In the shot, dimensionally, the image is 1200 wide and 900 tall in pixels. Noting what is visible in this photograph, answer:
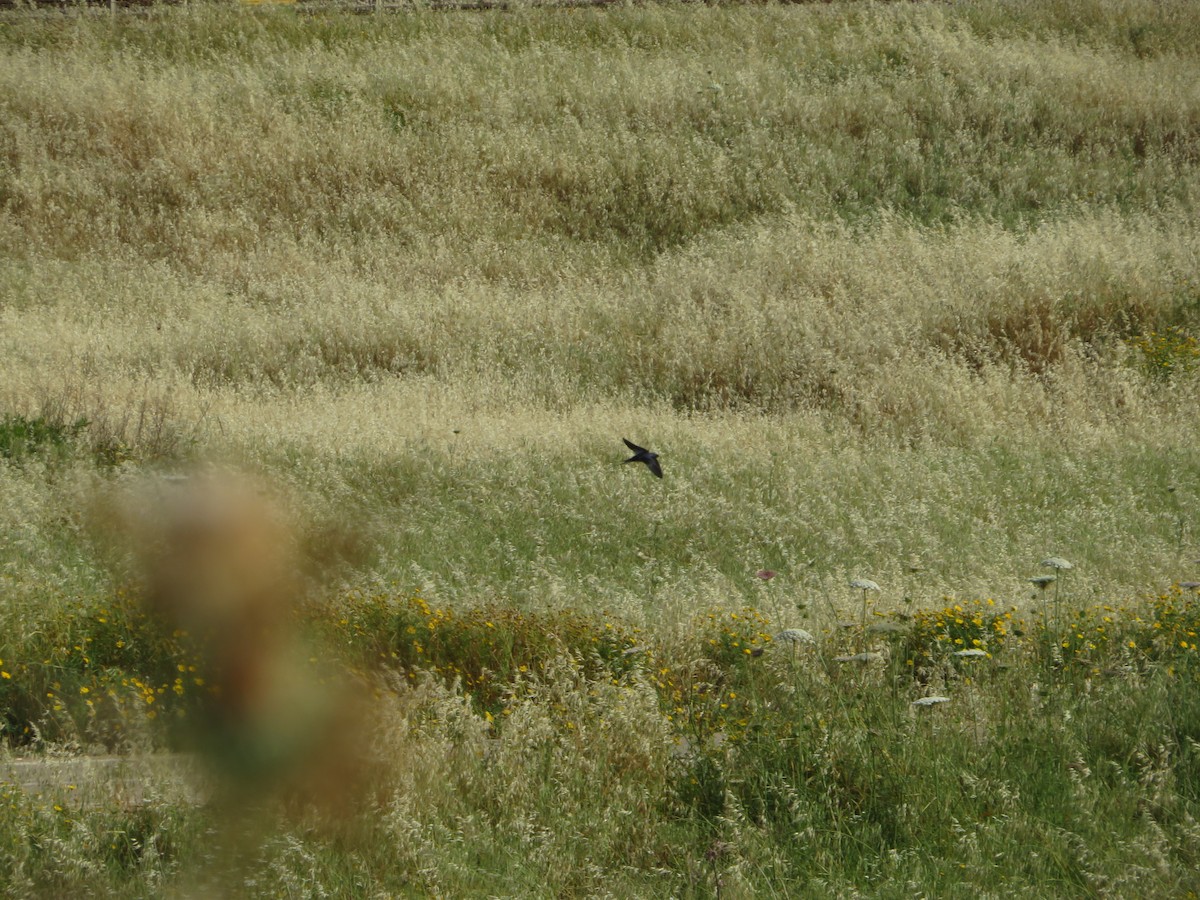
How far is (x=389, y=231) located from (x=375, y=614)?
11957 mm

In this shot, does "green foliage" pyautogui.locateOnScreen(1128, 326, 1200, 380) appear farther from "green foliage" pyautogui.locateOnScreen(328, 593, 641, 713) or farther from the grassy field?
"green foliage" pyautogui.locateOnScreen(328, 593, 641, 713)

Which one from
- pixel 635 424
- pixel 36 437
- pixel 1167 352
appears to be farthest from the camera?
pixel 1167 352

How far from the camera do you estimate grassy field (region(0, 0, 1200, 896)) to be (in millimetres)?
4328

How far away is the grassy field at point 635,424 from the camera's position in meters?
4.33

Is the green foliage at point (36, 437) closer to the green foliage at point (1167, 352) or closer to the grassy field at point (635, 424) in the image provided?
the grassy field at point (635, 424)

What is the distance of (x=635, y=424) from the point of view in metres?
11.1

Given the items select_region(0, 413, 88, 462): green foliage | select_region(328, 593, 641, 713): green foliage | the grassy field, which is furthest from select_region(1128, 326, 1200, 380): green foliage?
select_region(0, 413, 88, 462): green foliage

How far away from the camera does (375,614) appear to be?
6.37 metres

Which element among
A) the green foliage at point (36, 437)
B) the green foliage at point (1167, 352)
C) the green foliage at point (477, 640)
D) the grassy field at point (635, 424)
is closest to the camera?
the grassy field at point (635, 424)

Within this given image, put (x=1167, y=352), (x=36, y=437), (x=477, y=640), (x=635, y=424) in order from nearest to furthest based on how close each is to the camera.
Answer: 1. (x=477, y=640)
2. (x=36, y=437)
3. (x=635, y=424)
4. (x=1167, y=352)

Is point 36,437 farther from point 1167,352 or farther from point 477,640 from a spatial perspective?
point 1167,352

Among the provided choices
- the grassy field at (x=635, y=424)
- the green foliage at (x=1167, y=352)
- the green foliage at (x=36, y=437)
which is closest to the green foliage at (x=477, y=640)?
the grassy field at (x=635, y=424)

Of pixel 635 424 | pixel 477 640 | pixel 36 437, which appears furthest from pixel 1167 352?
pixel 36 437

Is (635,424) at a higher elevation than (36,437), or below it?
below
